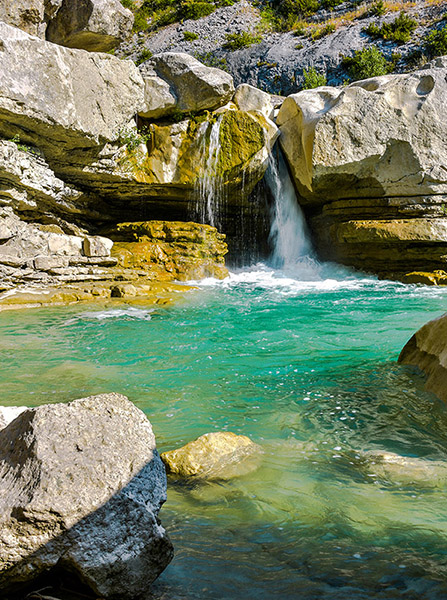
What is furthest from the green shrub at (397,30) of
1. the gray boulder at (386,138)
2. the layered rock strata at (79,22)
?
the layered rock strata at (79,22)

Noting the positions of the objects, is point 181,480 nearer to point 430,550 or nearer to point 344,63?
point 430,550

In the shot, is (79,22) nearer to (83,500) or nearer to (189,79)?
(189,79)

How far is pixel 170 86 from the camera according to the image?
16.6 meters

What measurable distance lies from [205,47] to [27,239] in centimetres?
1925

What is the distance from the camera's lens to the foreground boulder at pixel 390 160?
1551cm

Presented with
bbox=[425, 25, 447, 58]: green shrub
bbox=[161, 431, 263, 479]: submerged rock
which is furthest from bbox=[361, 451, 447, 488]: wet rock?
bbox=[425, 25, 447, 58]: green shrub

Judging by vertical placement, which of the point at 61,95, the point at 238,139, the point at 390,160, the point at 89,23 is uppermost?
the point at 89,23

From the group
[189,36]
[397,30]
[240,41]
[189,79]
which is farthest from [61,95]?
[397,30]

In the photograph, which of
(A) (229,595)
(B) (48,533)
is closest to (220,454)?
(A) (229,595)

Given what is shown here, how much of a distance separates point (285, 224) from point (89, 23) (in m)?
10.2

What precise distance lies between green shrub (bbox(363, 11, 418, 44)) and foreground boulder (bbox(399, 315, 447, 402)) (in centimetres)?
2325

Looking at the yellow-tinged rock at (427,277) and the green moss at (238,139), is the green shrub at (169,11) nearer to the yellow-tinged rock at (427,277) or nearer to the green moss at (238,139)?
the green moss at (238,139)

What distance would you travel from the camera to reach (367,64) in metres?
22.5

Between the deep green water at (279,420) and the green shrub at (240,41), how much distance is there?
21.2 metres
